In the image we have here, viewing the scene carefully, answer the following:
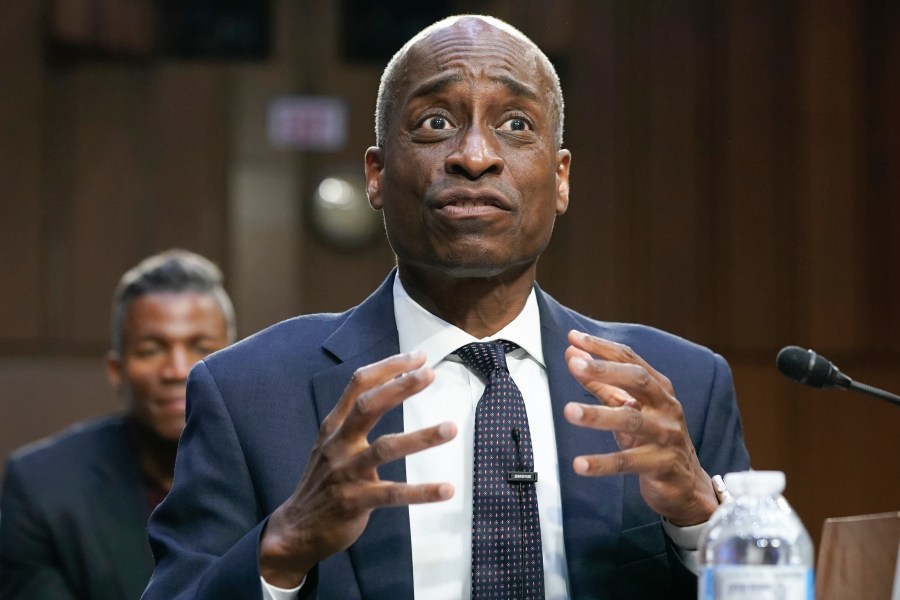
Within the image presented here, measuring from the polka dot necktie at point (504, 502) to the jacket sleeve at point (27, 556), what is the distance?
6.05 ft

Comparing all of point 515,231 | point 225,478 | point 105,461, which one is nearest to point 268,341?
point 225,478

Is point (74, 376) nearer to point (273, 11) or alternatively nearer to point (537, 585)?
point (273, 11)

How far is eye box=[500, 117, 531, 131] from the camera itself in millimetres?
1845

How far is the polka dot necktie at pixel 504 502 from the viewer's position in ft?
5.52

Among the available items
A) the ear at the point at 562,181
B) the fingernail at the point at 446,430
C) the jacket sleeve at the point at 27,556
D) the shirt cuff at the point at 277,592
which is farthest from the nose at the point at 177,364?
the fingernail at the point at 446,430

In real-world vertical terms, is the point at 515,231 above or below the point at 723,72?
below

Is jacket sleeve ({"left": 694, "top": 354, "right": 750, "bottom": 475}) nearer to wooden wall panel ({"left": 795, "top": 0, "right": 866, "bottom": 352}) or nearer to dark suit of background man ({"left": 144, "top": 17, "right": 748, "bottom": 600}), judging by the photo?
dark suit of background man ({"left": 144, "top": 17, "right": 748, "bottom": 600})

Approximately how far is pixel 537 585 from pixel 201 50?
3173 mm

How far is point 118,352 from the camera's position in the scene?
3592 mm

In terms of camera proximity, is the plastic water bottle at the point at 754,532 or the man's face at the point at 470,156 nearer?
the plastic water bottle at the point at 754,532

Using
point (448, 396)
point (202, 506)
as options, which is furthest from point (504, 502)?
point (202, 506)

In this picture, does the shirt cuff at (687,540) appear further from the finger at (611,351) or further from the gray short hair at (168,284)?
the gray short hair at (168,284)

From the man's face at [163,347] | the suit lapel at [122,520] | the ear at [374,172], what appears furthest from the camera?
the man's face at [163,347]

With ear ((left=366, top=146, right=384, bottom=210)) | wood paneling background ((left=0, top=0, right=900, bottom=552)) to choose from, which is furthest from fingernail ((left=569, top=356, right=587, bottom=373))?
wood paneling background ((left=0, top=0, right=900, bottom=552))
